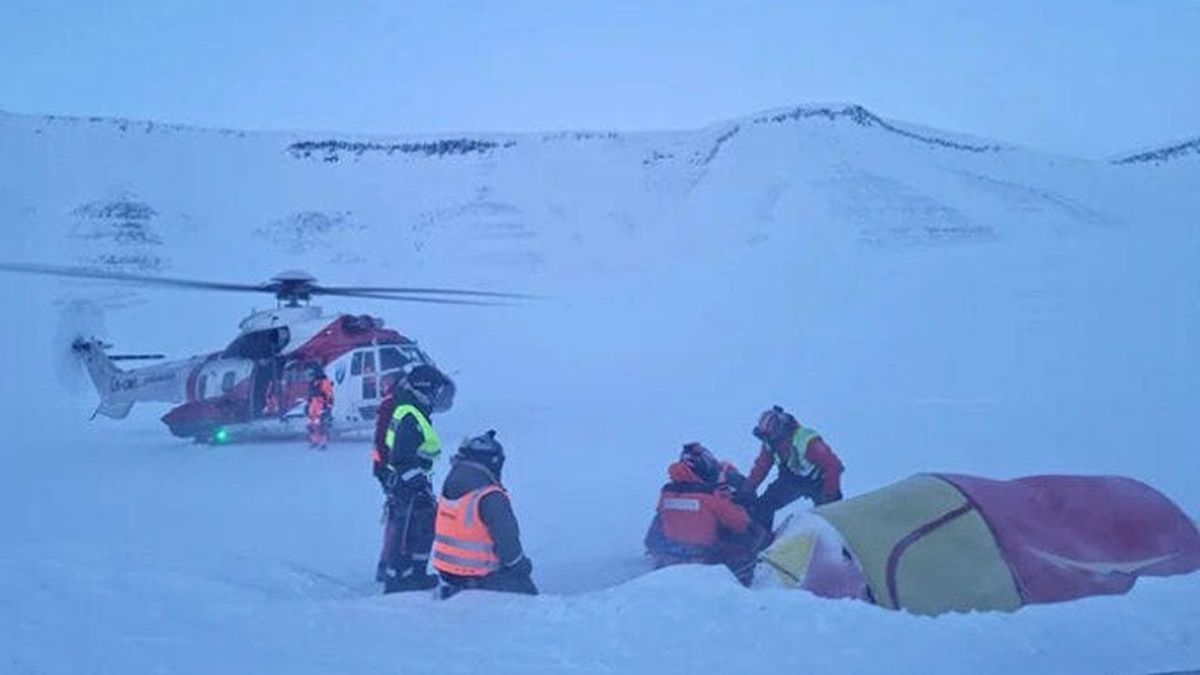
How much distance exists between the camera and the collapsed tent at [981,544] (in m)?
6.00

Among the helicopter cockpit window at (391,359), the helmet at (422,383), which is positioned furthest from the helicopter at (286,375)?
the helmet at (422,383)

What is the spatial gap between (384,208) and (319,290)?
26278 millimetres

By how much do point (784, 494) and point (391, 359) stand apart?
9.11 m

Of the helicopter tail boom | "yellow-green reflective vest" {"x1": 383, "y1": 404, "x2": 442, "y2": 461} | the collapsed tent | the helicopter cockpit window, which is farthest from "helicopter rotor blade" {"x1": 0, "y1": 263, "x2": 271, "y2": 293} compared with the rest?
the collapsed tent

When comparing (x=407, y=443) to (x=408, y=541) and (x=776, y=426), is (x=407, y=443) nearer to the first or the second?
(x=408, y=541)

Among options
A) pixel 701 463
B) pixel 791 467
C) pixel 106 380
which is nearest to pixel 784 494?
pixel 791 467

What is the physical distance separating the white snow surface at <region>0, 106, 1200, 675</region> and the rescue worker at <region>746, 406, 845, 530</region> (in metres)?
1.06

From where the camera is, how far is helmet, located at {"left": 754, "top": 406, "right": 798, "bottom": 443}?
867 cm

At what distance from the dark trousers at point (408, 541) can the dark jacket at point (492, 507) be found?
1364mm

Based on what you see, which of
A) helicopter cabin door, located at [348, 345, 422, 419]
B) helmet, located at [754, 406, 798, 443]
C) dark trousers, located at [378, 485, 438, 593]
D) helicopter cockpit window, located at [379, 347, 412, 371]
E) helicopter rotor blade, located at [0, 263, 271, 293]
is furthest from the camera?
helicopter cockpit window, located at [379, 347, 412, 371]

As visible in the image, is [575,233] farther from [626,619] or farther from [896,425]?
[626,619]

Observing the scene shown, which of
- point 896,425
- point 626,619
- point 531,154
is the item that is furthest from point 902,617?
point 531,154

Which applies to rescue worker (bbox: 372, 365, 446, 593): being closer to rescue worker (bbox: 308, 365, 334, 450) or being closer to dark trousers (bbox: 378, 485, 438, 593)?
dark trousers (bbox: 378, 485, 438, 593)

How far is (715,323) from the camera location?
27766 millimetres
